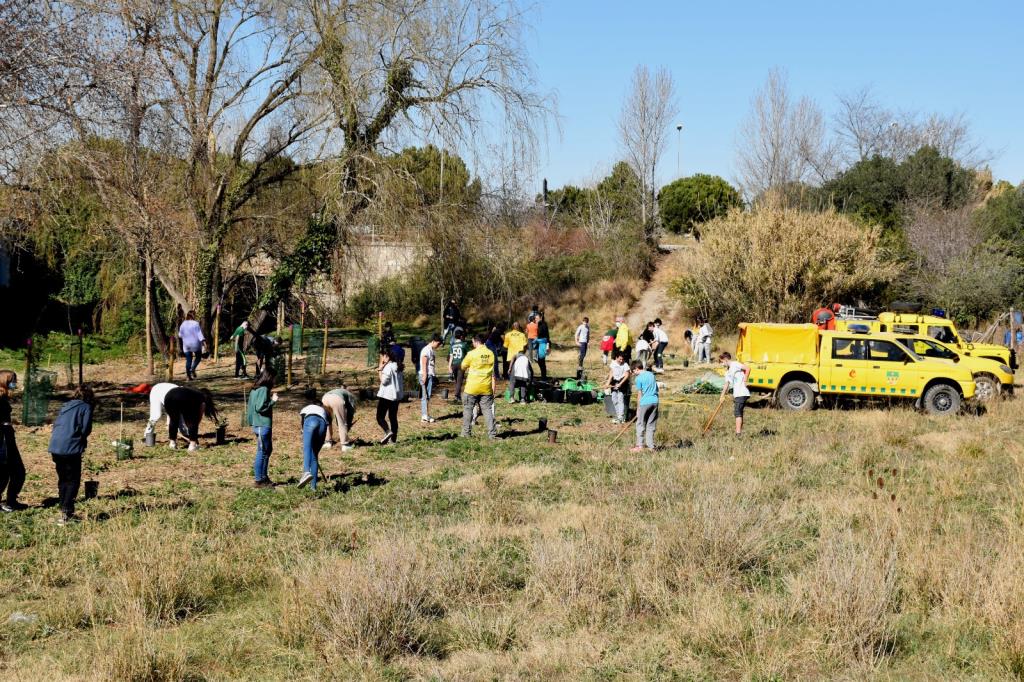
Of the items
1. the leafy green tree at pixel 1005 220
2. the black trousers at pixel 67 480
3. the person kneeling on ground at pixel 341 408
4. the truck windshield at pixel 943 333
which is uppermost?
the leafy green tree at pixel 1005 220

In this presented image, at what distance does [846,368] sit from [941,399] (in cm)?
182

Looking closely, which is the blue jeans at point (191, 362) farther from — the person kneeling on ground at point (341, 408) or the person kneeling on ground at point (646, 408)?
the person kneeling on ground at point (646, 408)

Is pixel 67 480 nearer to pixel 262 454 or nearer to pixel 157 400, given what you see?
pixel 262 454

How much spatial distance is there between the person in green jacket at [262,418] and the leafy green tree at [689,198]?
49.8m

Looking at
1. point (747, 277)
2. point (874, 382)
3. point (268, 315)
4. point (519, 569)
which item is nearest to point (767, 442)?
point (874, 382)

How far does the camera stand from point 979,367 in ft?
64.6

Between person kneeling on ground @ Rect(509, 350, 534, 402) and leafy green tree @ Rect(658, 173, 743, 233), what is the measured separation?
1618 inches

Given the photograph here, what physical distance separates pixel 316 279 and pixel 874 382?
1444 cm

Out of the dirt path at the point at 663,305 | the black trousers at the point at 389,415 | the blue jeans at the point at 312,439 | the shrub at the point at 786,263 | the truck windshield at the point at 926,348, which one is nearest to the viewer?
the blue jeans at the point at 312,439

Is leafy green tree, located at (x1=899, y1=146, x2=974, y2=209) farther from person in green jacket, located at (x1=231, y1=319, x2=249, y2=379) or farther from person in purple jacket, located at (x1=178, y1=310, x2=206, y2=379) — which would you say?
person in purple jacket, located at (x1=178, y1=310, x2=206, y2=379)

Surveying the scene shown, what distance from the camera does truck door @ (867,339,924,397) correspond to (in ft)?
62.1

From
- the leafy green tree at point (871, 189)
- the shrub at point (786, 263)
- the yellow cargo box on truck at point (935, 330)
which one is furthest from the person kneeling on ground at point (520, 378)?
the leafy green tree at point (871, 189)

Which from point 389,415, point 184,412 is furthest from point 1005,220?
point 184,412

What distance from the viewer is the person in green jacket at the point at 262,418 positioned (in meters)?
11.5
